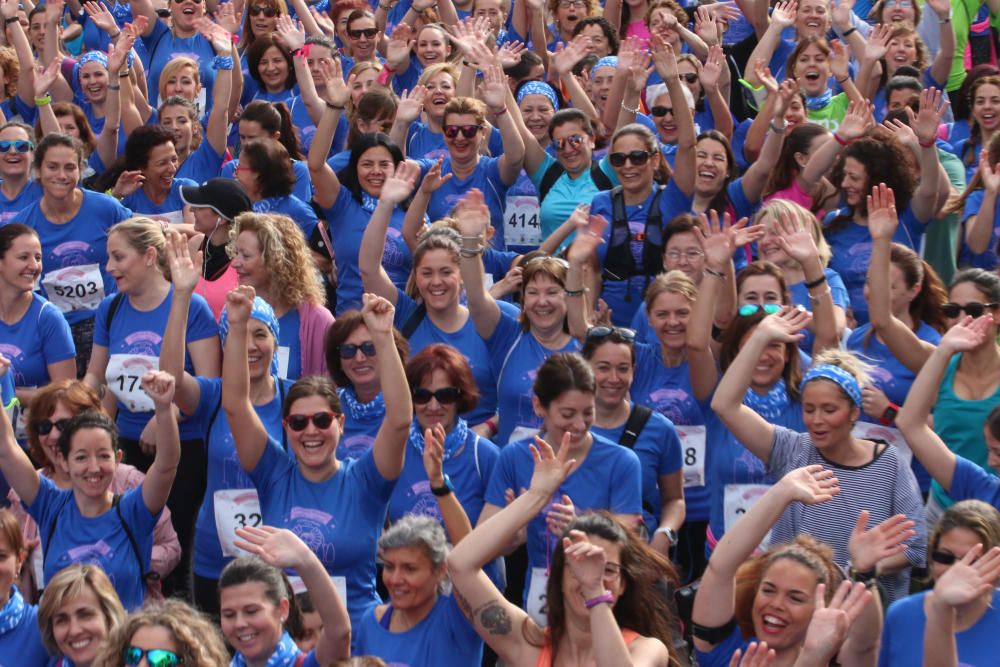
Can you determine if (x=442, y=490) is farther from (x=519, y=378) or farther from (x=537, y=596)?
(x=519, y=378)

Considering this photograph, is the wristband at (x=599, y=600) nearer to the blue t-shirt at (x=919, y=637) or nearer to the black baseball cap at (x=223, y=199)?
the blue t-shirt at (x=919, y=637)

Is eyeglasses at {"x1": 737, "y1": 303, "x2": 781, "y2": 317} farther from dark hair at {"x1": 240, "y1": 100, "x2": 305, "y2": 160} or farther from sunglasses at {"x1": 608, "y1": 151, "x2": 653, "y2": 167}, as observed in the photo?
dark hair at {"x1": 240, "y1": 100, "x2": 305, "y2": 160}

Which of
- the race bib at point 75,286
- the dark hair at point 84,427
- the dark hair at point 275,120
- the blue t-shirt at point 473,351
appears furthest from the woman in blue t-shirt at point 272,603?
the dark hair at point 275,120

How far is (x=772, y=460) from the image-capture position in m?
5.93

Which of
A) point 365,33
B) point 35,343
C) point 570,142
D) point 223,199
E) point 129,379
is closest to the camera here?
point 129,379

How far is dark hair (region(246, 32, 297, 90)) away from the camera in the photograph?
10336mm

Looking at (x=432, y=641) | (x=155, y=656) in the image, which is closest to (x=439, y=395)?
(x=432, y=641)

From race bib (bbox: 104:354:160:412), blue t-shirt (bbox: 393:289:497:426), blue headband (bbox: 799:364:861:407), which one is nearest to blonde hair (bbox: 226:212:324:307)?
blue t-shirt (bbox: 393:289:497:426)

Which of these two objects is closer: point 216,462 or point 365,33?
point 216,462

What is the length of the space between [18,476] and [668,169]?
3.56 m

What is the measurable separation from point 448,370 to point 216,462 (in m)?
0.89

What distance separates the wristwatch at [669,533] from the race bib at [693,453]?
403 millimetres

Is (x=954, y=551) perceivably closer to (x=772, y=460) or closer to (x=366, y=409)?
(x=772, y=460)

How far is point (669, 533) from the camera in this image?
608cm
